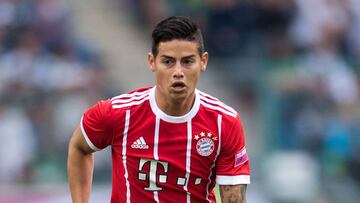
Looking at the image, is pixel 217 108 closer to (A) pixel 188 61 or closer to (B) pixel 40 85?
(A) pixel 188 61

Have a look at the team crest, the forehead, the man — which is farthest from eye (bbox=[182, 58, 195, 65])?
the team crest

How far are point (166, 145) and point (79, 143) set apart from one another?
542 millimetres

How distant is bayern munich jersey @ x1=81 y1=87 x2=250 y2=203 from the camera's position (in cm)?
594

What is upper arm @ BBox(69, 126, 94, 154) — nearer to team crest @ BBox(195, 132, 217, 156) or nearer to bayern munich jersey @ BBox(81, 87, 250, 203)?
bayern munich jersey @ BBox(81, 87, 250, 203)

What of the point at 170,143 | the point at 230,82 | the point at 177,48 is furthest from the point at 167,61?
the point at 230,82

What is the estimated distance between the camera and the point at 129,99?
6.01 metres

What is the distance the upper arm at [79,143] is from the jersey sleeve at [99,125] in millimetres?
35

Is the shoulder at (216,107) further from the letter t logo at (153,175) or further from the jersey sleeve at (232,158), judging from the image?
the letter t logo at (153,175)

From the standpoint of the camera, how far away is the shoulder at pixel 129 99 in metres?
5.95

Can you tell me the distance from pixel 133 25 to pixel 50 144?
122 inches

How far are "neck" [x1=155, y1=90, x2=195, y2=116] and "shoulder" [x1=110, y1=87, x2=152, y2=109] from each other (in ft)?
0.30

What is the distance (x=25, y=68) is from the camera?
39.2 feet

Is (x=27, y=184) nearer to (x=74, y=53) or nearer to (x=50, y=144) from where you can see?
(x=50, y=144)

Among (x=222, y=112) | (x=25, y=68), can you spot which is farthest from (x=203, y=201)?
(x=25, y=68)
